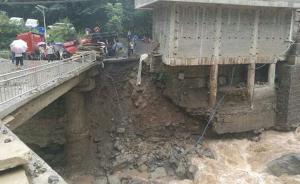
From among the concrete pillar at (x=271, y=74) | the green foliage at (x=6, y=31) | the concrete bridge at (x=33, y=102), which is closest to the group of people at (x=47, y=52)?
the concrete bridge at (x=33, y=102)

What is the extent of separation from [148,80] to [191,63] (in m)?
3.18

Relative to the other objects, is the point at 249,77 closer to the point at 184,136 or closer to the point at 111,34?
the point at 184,136

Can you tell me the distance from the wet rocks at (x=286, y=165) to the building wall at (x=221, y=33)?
5.75 meters

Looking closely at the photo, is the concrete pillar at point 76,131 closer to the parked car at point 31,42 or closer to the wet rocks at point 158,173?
the wet rocks at point 158,173

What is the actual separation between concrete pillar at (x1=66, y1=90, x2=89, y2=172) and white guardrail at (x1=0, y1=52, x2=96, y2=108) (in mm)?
2480

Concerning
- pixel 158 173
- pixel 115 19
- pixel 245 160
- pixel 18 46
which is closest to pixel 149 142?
pixel 158 173

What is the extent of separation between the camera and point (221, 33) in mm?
18844

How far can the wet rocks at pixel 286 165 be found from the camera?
16.9m

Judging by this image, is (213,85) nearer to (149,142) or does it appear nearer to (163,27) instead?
(163,27)

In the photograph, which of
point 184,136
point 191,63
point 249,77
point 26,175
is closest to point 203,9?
point 191,63

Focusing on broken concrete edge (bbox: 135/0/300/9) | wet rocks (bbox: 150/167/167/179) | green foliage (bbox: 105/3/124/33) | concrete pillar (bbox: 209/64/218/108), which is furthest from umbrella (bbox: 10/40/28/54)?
green foliage (bbox: 105/3/124/33)

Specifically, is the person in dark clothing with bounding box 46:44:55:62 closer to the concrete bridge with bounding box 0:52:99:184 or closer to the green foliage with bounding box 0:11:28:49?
the concrete bridge with bounding box 0:52:99:184

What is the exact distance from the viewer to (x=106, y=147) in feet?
65.1

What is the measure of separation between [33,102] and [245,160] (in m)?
11.8
